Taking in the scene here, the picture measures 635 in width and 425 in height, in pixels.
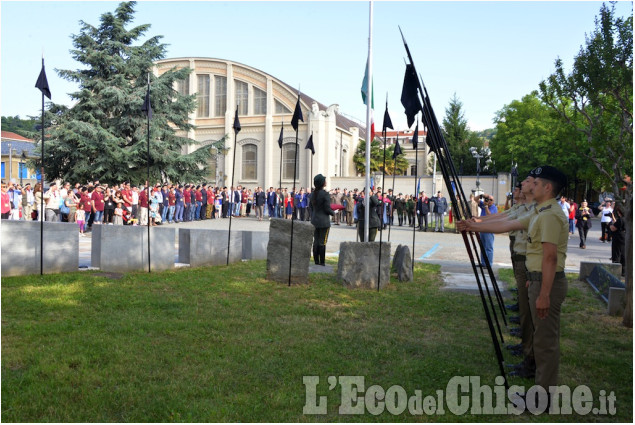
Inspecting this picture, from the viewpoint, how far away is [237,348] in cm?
582

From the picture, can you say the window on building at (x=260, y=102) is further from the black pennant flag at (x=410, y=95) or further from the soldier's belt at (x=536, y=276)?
the soldier's belt at (x=536, y=276)

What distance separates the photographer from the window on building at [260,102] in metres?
47.6

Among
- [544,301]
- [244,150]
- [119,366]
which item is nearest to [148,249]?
[119,366]

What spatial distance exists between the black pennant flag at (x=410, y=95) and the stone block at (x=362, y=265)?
176 inches

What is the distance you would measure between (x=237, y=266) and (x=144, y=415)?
7.94 m

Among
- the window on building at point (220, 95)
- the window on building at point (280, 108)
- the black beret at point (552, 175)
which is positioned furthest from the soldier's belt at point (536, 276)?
the window on building at point (220, 95)

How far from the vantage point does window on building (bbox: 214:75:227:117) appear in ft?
160

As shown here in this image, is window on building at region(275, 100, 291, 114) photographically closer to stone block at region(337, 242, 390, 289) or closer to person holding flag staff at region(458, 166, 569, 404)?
stone block at region(337, 242, 390, 289)

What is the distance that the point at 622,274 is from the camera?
11656 mm

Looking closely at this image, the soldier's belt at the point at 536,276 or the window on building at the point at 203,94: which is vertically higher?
the window on building at the point at 203,94

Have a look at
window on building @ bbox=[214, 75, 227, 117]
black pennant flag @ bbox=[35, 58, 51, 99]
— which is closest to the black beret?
black pennant flag @ bbox=[35, 58, 51, 99]

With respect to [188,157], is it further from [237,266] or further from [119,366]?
[119,366]

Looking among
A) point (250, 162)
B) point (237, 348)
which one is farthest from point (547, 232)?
point (250, 162)

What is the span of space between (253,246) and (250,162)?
1396 inches
